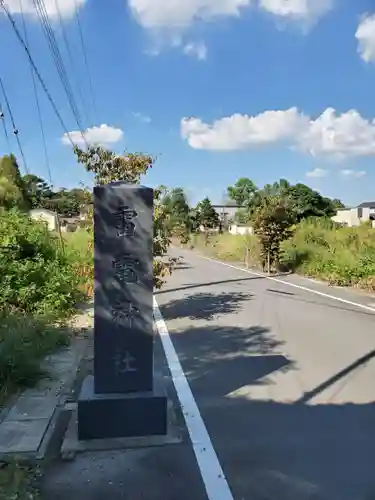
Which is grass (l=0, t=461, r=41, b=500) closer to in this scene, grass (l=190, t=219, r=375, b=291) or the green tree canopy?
grass (l=190, t=219, r=375, b=291)

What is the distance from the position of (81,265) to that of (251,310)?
4.18m

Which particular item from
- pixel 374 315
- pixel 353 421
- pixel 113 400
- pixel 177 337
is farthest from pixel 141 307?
pixel 374 315

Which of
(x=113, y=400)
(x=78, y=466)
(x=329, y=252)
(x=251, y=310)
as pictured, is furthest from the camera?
(x=329, y=252)

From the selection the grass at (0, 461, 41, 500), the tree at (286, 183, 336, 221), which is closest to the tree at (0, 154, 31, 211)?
the grass at (0, 461, 41, 500)

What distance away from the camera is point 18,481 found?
11.5ft

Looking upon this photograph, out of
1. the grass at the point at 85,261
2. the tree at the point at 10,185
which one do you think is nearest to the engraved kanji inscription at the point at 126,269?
the grass at the point at 85,261

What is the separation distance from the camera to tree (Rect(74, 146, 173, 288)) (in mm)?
9664

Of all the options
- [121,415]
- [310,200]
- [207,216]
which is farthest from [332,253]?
[310,200]

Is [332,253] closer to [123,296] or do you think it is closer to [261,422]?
[261,422]

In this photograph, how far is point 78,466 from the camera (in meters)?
3.77

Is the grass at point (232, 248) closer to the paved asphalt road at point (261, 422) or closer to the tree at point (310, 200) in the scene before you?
the paved asphalt road at point (261, 422)

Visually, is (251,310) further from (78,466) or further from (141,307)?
(78,466)

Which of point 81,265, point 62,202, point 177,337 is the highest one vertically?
point 62,202

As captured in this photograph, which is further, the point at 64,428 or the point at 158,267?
the point at 158,267
